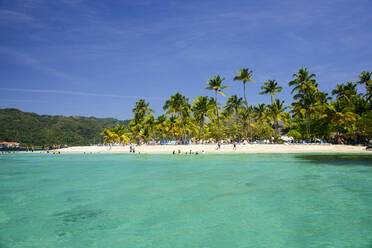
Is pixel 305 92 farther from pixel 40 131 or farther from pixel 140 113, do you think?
pixel 40 131

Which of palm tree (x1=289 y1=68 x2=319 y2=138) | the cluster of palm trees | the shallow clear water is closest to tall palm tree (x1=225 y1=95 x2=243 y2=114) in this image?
the cluster of palm trees

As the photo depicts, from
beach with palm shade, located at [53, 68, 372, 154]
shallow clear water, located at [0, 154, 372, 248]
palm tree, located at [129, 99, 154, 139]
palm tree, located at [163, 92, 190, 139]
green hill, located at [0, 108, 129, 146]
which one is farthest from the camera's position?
green hill, located at [0, 108, 129, 146]

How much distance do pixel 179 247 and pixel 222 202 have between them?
5.47 m

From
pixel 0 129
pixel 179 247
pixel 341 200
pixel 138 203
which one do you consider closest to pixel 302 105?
pixel 341 200

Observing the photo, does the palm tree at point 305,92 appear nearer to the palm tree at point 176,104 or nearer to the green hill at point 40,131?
the palm tree at point 176,104

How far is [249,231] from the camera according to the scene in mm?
9164

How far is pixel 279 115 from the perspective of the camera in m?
64.4

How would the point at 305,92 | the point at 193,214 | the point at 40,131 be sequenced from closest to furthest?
the point at 193,214, the point at 305,92, the point at 40,131

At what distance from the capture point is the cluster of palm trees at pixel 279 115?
51.6m

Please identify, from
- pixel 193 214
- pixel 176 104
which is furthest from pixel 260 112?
pixel 193 214

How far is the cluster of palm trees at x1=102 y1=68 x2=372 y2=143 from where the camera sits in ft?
→ 169

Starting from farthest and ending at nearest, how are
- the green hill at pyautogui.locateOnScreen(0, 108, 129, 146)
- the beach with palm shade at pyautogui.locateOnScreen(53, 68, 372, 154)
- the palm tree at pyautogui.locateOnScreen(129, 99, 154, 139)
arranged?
1. the green hill at pyautogui.locateOnScreen(0, 108, 129, 146)
2. the palm tree at pyautogui.locateOnScreen(129, 99, 154, 139)
3. the beach with palm shade at pyautogui.locateOnScreen(53, 68, 372, 154)

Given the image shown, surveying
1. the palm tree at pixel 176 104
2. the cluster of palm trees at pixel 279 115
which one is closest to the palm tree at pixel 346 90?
the cluster of palm trees at pixel 279 115

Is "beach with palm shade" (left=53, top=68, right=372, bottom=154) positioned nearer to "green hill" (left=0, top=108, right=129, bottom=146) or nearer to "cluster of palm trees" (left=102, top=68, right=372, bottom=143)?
"cluster of palm trees" (left=102, top=68, right=372, bottom=143)
